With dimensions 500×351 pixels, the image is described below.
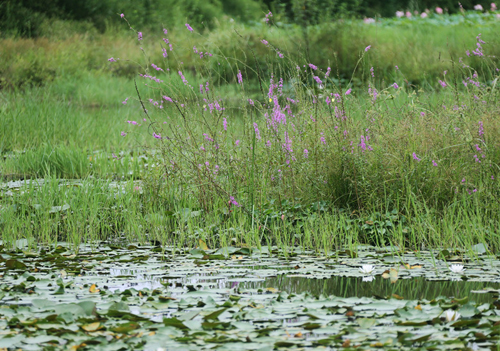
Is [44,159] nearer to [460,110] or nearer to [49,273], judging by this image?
[49,273]

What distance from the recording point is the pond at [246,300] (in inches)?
85.8

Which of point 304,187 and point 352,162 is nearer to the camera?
point 352,162

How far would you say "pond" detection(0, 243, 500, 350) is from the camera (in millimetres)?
2180

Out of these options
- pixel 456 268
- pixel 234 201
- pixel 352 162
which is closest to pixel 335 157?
pixel 352 162

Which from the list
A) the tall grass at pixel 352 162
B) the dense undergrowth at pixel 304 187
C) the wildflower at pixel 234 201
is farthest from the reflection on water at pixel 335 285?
the wildflower at pixel 234 201

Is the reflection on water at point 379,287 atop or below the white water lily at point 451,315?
below

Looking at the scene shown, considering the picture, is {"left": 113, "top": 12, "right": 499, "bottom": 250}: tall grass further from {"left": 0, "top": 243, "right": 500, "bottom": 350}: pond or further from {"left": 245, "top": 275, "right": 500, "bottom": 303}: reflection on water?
{"left": 245, "top": 275, "right": 500, "bottom": 303}: reflection on water

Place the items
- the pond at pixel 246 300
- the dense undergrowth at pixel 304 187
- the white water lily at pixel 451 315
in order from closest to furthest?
the pond at pixel 246 300, the white water lily at pixel 451 315, the dense undergrowth at pixel 304 187

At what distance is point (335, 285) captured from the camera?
2959 mm

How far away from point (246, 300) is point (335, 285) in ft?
1.72

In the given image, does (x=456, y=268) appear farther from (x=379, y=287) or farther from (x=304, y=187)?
(x=304, y=187)

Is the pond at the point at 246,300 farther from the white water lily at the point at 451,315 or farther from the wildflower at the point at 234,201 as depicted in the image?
the wildflower at the point at 234,201

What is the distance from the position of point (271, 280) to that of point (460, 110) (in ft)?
7.12

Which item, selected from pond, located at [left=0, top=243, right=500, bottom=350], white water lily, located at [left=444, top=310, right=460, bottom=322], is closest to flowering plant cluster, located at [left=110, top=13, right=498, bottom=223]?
pond, located at [left=0, top=243, right=500, bottom=350]
